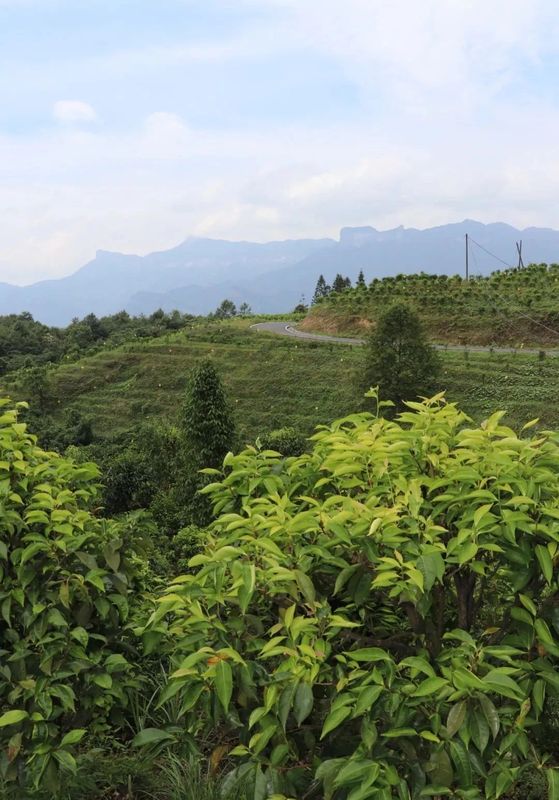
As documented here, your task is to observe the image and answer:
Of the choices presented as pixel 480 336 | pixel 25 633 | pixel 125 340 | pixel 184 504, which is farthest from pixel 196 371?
pixel 125 340

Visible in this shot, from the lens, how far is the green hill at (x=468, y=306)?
34625 millimetres

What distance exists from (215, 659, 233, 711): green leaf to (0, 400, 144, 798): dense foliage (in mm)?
844

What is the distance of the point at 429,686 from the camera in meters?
1.96

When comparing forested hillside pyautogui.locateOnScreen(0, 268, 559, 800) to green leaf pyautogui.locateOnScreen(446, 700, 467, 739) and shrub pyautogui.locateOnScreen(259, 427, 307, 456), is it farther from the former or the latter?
shrub pyautogui.locateOnScreen(259, 427, 307, 456)

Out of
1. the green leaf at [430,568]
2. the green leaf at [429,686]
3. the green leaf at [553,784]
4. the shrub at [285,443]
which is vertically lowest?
the shrub at [285,443]

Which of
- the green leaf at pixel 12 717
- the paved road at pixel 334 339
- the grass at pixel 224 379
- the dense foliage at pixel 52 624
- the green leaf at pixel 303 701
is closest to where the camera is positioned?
the green leaf at pixel 303 701

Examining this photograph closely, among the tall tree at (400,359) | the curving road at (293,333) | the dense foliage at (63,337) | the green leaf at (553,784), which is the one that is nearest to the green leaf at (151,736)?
the green leaf at (553,784)

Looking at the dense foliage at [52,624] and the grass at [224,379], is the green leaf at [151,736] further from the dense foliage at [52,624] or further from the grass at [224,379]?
the grass at [224,379]

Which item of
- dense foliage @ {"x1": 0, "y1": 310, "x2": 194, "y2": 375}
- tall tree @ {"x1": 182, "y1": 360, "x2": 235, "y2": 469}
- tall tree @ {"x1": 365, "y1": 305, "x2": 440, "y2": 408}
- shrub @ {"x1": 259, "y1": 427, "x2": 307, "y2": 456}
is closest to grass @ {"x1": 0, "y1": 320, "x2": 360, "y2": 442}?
tall tree @ {"x1": 365, "y1": 305, "x2": 440, "y2": 408}

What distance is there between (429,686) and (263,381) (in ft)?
113

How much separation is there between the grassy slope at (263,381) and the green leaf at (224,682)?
23463 millimetres

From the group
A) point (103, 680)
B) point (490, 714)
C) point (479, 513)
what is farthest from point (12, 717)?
point (479, 513)

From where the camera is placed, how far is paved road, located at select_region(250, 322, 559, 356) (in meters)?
33.2

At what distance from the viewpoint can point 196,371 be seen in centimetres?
2134
